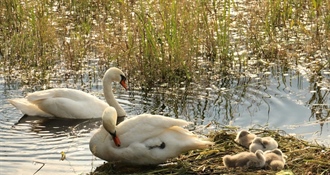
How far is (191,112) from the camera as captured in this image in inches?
455

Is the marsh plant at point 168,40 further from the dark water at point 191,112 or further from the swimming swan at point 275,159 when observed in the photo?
the swimming swan at point 275,159

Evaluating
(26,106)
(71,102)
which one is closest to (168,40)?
(71,102)

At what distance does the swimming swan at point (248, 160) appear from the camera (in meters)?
8.34

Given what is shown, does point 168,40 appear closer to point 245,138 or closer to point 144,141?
point 245,138

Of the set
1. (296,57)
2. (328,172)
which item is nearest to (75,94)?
(296,57)

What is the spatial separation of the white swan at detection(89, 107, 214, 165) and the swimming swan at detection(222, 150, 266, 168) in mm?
451

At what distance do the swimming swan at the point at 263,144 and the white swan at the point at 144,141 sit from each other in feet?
1.46

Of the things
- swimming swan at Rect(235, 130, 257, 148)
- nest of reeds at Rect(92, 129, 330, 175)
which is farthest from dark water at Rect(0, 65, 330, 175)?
swimming swan at Rect(235, 130, 257, 148)

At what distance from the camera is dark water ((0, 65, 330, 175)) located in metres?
9.88

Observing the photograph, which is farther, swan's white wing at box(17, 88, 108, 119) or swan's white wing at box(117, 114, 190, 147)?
swan's white wing at box(17, 88, 108, 119)

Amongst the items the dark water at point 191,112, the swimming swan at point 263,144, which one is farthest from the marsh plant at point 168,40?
the swimming swan at point 263,144

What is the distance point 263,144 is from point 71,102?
12.6 ft

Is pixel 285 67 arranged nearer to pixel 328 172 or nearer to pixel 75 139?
pixel 75 139

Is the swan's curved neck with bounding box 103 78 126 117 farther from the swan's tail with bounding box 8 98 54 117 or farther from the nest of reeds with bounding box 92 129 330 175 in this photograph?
the nest of reeds with bounding box 92 129 330 175
